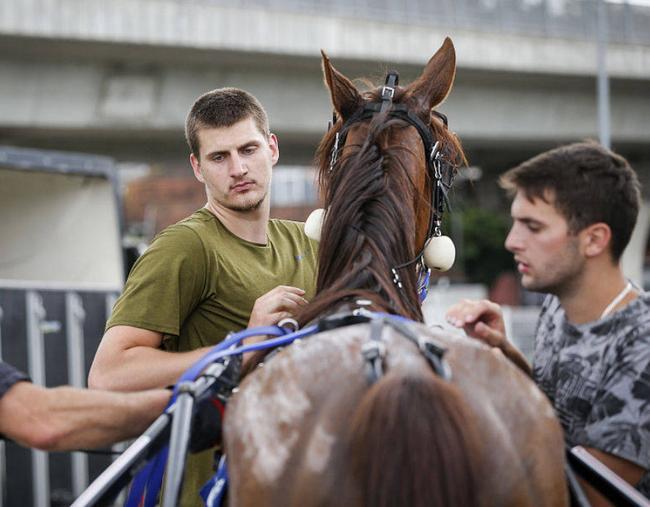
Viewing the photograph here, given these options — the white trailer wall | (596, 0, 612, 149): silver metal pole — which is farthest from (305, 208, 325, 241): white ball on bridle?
(596, 0, 612, 149): silver metal pole

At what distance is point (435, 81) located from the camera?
3.51m

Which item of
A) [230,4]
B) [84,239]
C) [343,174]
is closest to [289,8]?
[230,4]

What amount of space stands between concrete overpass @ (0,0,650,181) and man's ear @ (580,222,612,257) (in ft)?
45.5

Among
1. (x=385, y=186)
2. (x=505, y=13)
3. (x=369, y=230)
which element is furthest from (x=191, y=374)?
(x=505, y=13)

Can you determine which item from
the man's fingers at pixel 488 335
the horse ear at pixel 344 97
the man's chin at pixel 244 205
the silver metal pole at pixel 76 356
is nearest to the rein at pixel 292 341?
the man's fingers at pixel 488 335

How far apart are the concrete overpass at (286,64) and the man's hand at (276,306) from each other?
1336 centimetres

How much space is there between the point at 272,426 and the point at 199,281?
1.52m

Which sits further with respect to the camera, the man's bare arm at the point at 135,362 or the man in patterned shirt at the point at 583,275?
the man's bare arm at the point at 135,362

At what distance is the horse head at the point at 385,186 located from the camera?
2814 mm

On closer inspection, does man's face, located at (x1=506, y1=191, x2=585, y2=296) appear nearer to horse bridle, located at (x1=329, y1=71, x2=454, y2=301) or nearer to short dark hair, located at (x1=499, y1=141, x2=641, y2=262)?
short dark hair, located at (x1=499, y1=141, x2=641, y2=262)

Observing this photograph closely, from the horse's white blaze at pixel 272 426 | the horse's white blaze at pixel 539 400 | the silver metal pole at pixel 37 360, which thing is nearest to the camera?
the horse's white blaze at pixel 272 426

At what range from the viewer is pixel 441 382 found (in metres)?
2.13

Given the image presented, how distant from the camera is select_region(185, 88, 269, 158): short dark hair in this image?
3945 millimetres

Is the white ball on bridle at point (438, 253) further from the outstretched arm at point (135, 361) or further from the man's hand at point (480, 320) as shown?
the outstretched arm at point (135, 361)
